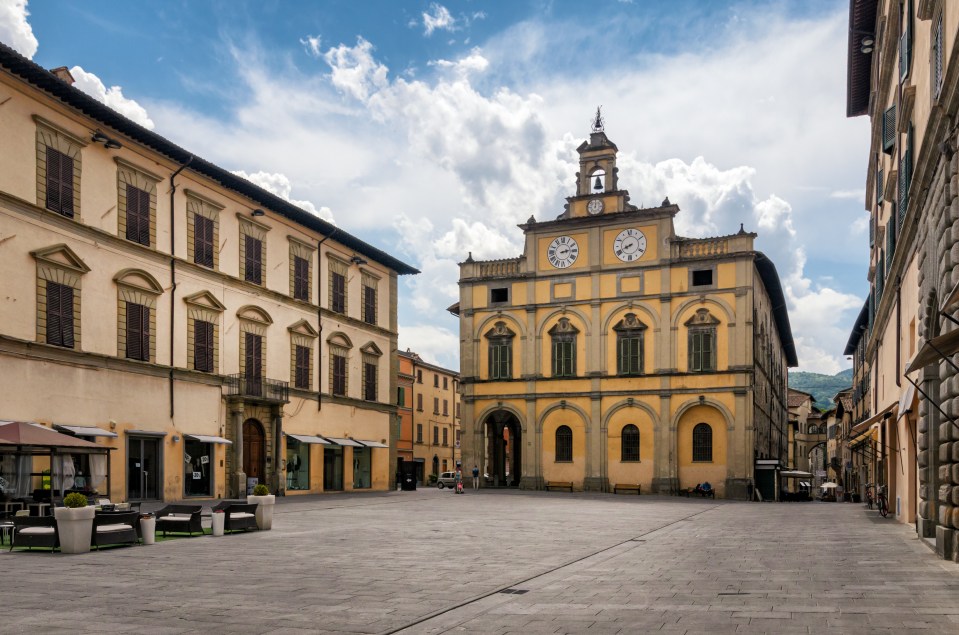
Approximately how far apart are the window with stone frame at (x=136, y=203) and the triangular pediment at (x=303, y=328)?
359 inches

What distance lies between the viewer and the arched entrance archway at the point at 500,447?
5528cm

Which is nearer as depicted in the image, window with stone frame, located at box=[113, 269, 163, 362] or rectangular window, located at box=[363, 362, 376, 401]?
window with stone frame, located at box=[113, 269, 163, 362]

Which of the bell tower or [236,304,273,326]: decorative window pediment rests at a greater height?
the bell tower

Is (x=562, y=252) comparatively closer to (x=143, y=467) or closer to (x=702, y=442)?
(x=702, y=442)

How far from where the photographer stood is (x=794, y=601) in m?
10.7

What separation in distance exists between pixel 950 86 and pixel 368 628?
31.5ft

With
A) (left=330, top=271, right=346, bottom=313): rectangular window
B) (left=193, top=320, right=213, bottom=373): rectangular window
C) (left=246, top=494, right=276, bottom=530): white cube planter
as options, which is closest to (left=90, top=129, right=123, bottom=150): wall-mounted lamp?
(left=193, top=320, right=213, bottom=373): rectangular window

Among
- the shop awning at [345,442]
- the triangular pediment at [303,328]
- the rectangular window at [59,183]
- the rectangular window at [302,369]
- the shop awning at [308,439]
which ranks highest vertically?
the rectangular window at [59,183]

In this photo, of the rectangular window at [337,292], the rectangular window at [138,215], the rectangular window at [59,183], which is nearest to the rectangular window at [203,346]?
the rectangular window at [138,215]

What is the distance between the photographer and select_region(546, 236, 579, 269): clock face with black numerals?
5281 centimetres

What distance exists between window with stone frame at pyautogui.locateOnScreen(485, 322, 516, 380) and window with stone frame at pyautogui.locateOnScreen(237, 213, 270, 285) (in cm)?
1924

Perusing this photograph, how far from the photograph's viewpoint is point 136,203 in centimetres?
3095

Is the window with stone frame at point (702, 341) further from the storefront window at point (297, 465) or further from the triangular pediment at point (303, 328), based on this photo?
the storefront window at point (297, 465)

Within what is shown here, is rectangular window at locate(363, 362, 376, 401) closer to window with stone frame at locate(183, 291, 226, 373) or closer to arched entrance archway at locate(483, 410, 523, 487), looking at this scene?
arched entrance archway at locate(483, 410, 523, 487)
